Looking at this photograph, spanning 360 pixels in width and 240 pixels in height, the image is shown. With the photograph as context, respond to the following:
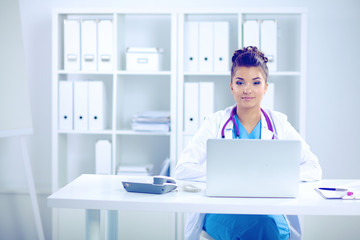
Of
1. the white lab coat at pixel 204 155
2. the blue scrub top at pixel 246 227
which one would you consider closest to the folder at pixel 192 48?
the white lab coat at pixel 204 155

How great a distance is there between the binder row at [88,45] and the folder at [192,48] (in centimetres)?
52

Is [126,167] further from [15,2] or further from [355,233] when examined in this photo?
[355,233]

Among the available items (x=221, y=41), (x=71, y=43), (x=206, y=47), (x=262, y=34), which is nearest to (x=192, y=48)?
(x=206, y=47)

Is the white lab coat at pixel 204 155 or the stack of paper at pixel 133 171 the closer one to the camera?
the white lab coat at pixel 204 155

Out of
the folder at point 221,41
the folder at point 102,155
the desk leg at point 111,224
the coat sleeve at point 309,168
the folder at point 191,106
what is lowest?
the desk leg at point 111,224

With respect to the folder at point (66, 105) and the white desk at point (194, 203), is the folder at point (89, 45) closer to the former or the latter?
the folder at point (66, 105)

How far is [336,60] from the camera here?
3.21m

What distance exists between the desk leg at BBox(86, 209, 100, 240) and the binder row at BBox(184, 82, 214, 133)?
141 centimetres

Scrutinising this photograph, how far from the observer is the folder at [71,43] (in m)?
2.88

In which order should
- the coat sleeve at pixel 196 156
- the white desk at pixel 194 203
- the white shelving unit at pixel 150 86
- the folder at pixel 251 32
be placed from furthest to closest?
1. the white shelving unit at pixel 150 86
2. the folder at pixel 251 32
3. the coat sleeve at pixel 196 156
4. the white desk at pixel 194 203

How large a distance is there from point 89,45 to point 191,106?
815 mm

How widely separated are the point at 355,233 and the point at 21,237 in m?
2.52

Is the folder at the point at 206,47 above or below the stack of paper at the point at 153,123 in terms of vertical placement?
above

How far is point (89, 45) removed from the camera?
2873 mm
